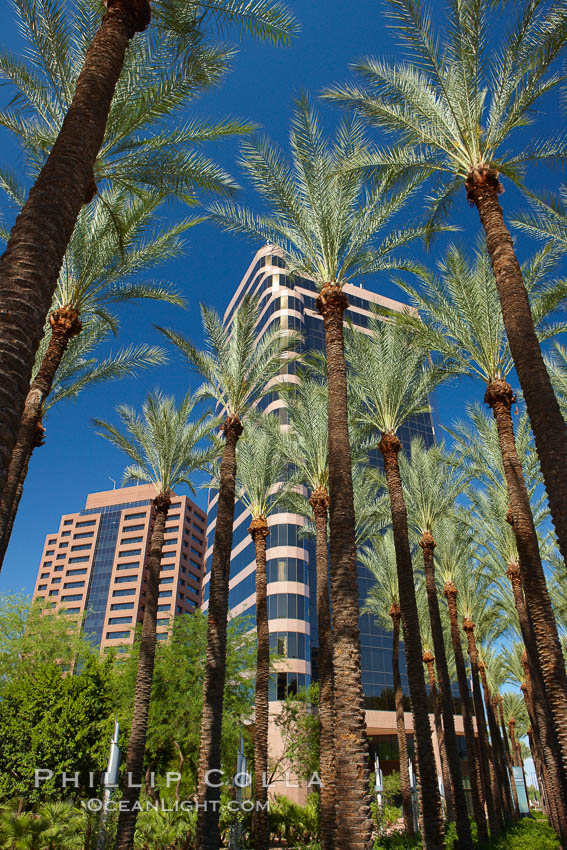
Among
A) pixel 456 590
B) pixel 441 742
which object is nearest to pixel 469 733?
pixel 456 590

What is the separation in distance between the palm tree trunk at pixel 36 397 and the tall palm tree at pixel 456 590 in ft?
59.1

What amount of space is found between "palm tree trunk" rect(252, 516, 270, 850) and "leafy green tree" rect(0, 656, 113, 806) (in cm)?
827

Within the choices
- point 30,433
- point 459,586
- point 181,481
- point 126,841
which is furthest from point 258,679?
point 459,586

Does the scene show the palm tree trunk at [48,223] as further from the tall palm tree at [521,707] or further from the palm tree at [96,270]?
the tall palm tree at [521,707]

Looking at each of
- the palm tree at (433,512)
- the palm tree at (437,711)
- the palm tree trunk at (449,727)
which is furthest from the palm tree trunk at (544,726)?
the palm tree at (437,711)

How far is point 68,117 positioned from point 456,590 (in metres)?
25.3

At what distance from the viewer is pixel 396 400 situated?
60.1 ft

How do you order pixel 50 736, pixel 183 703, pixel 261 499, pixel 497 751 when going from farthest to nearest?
pixel 497 751 → pixel 261 499 → pixel 50 736 → pixel 183 703

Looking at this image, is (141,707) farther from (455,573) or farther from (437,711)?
(437,711)

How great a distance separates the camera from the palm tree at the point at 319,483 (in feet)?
53.6

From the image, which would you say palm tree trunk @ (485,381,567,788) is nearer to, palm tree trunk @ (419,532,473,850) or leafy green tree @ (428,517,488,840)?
palm tree trunk @ (419,532,473,850)

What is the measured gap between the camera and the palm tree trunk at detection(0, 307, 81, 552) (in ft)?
37.0

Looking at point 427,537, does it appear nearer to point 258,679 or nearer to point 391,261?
point 258,679

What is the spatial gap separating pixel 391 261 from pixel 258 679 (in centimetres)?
1332
